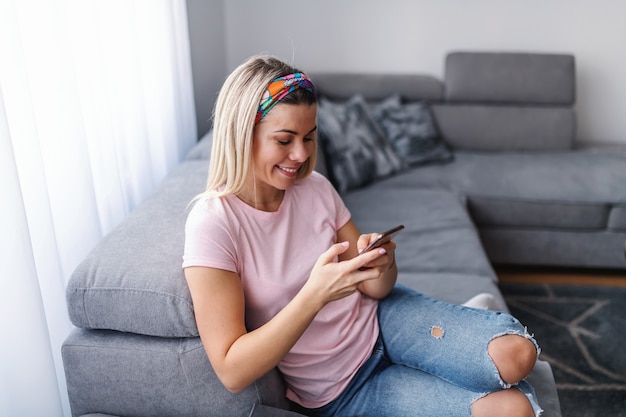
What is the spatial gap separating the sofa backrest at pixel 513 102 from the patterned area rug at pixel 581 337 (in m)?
0.88

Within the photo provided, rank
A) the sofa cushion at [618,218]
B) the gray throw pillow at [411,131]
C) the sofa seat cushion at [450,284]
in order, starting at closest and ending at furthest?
the sofa seat cushion at [450,284]
the sofa cushion at [618,218]
the gray throw pillow at [411,131]

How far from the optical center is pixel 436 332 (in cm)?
122

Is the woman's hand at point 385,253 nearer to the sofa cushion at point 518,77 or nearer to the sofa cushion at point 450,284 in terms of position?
the sofa cushion at point 450,284

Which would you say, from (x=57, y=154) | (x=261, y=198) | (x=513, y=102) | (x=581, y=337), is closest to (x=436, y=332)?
(x=261, y=198)

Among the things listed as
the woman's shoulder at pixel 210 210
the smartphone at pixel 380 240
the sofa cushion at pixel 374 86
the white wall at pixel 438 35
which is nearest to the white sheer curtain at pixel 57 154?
the woman's shoulder at pixel 210 210

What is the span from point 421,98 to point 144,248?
2.28 meters

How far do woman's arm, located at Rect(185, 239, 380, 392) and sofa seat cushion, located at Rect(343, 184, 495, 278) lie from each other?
3.08 ft

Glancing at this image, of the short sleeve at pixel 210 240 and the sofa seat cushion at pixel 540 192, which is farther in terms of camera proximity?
the sofa seat cushion at pixel 540 192

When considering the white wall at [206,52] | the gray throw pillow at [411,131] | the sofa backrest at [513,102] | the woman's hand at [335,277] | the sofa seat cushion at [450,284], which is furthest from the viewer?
the sofa backrest at [513,102]

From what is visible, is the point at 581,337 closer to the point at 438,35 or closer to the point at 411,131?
the point at 411,131

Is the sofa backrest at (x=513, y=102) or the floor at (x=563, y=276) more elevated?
the sofa backrest at (x=513, y=102)

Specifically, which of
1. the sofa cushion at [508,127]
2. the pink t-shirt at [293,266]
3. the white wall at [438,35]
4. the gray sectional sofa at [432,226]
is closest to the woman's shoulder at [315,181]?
the pink t-shirt at [293,266]

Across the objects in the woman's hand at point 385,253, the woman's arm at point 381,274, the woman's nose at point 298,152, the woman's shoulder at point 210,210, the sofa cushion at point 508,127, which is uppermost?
the woman's nose at point 298,152

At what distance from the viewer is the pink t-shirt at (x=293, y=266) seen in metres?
1.12
